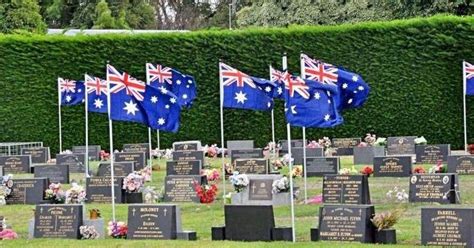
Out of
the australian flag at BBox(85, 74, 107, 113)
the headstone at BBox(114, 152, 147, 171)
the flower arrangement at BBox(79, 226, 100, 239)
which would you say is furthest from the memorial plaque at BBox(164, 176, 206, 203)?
the australian flag at BBox(85, 74, 107, 113)

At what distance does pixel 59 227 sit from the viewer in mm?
14234

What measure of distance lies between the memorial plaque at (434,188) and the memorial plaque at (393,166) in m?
3.83

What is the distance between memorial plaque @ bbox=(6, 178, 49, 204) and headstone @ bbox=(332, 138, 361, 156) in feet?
32.6

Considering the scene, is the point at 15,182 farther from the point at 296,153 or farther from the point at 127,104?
the point at 296,153

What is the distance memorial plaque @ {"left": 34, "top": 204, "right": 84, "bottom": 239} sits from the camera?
14.1m

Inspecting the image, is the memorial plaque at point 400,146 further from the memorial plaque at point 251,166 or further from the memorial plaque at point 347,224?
the memorial plaque at point 347,224

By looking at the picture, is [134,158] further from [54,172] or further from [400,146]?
[400,146]

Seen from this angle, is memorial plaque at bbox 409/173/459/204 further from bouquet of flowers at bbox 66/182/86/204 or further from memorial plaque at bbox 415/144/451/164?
memorial plaque at bbox 415/144/451/164

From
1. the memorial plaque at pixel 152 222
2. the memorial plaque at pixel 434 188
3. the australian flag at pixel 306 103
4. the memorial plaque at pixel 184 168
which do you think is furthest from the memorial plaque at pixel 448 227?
the memorial plaque at pixel 184 168

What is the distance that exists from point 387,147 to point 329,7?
14681mm

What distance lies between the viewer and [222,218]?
1602 centimetres

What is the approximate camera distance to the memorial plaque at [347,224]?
12.7 meters

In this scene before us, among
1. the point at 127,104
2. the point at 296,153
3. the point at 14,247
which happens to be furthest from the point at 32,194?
the point at 296,153

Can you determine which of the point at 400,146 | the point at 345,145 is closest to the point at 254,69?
the point at 345,145
